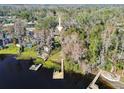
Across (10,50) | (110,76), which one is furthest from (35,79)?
(10,50)

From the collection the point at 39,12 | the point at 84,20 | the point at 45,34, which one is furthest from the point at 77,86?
the point at 39,12

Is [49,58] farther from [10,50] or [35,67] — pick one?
[10,50]

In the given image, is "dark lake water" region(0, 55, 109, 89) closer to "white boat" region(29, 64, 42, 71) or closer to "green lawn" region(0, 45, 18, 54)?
"white boat" region(29, 64, 42, 71)

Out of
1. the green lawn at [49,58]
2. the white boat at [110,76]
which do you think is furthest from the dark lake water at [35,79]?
the white boat at [110,76]

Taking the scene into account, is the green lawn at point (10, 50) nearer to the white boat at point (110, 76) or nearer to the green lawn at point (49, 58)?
the green lawn at point (49, 58)

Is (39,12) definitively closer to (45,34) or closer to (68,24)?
(68,24)
